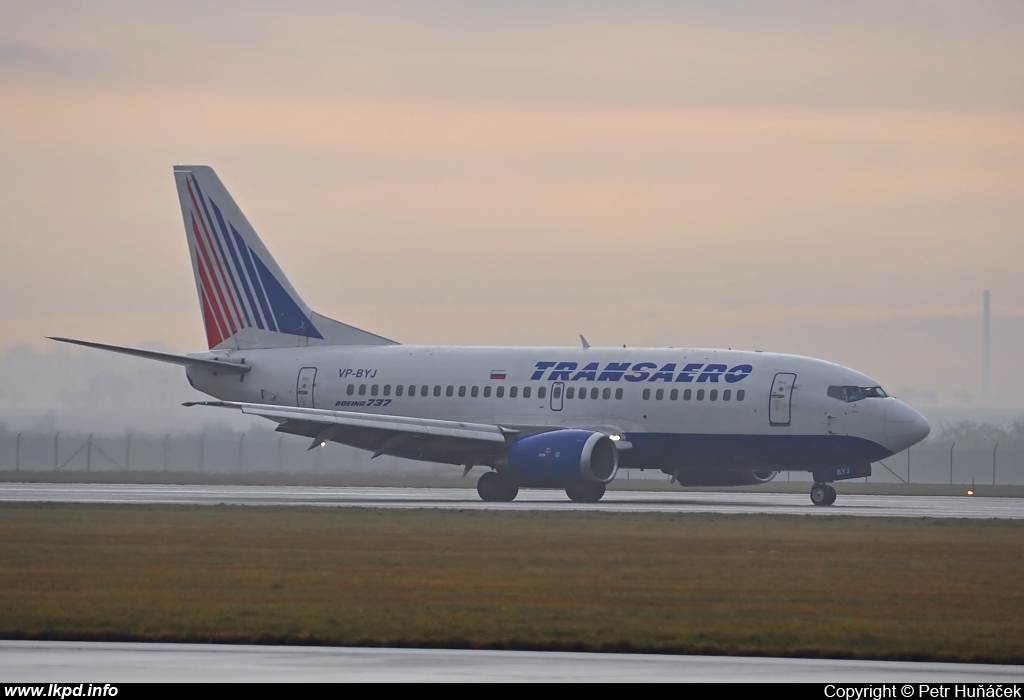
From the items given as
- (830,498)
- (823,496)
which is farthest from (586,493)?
(830,498)

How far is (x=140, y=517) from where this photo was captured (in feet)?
117

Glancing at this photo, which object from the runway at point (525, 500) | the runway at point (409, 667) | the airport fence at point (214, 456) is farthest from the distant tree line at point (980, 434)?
the runway at point (409, 667)

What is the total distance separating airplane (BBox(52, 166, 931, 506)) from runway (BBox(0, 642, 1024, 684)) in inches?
1073

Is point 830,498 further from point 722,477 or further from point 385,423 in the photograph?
point 385,423

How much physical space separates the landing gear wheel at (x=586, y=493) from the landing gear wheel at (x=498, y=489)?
5.52 feet

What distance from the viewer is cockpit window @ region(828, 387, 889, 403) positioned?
145 feet

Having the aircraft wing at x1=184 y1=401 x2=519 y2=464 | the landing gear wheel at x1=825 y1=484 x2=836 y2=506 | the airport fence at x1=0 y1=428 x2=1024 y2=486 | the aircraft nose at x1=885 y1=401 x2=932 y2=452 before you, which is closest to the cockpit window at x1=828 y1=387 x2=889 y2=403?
the aircraft nose at x1=885 y1=401 x2=932 y2=452

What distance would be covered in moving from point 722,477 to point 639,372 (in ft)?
13.5

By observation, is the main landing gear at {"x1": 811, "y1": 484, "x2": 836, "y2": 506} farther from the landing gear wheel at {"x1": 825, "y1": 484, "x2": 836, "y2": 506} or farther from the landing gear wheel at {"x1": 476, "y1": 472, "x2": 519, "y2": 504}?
the landing gear wheel at {"x1": 476, "y1": 472, "x2": 519, "y2": 504}

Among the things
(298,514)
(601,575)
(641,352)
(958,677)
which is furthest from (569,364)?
(958,677)

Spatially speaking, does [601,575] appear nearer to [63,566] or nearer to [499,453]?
[63,566]

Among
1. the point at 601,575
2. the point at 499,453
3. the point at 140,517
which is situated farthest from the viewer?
the point at 499,453

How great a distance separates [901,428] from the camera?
145 feet
